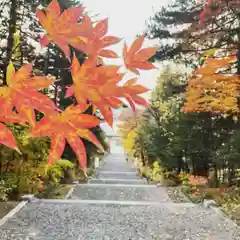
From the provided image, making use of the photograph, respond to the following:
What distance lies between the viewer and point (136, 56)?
2.90 feet

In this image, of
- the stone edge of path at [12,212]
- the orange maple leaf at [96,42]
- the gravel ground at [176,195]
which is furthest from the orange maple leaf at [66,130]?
the gravel ground at [176,195]

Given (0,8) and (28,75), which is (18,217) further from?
(28,75)

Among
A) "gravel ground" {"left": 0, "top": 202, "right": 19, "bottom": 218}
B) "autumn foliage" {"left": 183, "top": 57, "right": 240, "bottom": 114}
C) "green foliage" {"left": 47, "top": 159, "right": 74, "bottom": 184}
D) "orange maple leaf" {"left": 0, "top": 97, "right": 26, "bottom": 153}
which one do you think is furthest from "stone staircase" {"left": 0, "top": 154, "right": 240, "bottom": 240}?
"orange maple leaf" {"left": 0, "top": 97, "right": 26, "bottom": 153}

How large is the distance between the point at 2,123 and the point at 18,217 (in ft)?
25.8

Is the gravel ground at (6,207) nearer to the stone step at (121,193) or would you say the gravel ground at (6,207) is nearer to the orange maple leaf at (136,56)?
the stone step at (121,193)

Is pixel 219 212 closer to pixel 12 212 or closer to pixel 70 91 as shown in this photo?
pixel 12 212

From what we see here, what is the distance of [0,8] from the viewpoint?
65.8 inches

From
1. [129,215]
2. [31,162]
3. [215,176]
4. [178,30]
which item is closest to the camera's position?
[129,215]

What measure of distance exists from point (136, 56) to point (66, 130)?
0.21 meters

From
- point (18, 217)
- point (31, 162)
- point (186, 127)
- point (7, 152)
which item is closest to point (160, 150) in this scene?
point (186, 127)

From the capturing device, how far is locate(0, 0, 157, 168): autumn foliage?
2.64ft

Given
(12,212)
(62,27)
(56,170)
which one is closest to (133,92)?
(62,27)

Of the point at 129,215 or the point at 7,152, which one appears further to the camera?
the point at 7,152

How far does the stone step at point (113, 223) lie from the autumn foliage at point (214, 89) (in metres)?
3.16
